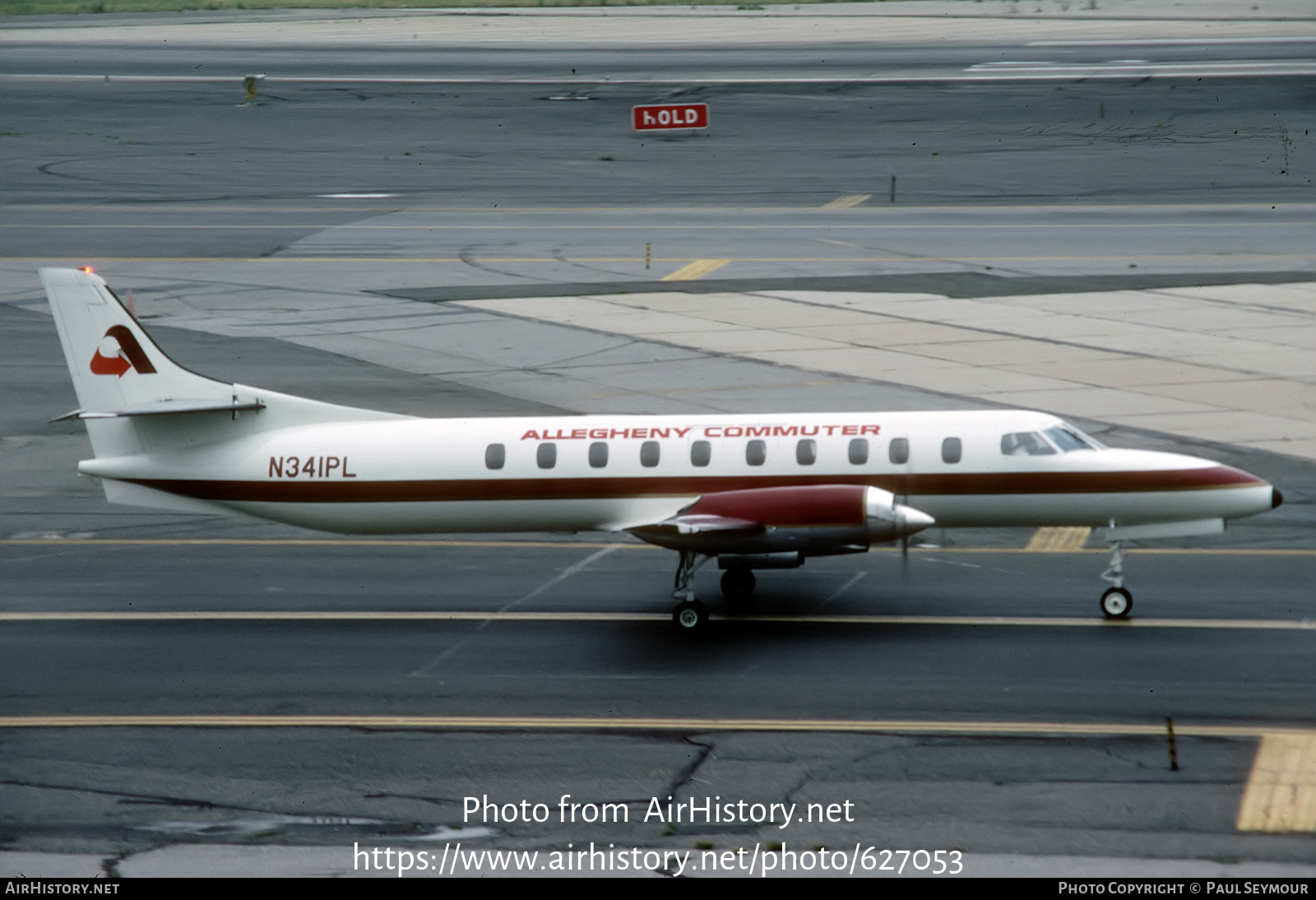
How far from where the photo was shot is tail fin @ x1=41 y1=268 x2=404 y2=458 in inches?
901

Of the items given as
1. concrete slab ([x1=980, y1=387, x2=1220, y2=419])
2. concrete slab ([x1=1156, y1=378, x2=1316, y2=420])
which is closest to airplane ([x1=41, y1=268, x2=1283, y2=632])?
concrete slab ([x1=980, y1=387, x2=1220, y2=419])

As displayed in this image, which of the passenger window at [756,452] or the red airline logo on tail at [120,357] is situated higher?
the red airline logo on tail at [120,357]

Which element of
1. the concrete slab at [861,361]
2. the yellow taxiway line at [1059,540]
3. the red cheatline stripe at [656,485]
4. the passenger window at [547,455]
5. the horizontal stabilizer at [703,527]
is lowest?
the yellow taxiway line at [1059,540]

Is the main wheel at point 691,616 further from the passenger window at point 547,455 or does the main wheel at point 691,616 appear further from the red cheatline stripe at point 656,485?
the passenger window at point 547,455

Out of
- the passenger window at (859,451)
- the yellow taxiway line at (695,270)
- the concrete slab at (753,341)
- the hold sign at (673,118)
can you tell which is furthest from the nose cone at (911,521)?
the hold sign at (673,118)

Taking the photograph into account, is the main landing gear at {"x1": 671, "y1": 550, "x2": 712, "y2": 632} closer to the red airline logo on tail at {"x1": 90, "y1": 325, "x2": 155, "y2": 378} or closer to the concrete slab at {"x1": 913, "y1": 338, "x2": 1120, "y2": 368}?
the red airline logo on tail at {"x1": 90, "y1": 325, "x2": 155, "y2": 378}

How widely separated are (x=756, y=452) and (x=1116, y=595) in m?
5.44

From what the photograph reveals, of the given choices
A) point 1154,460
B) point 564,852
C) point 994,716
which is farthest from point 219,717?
point 1154,460

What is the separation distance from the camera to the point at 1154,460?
21.8m

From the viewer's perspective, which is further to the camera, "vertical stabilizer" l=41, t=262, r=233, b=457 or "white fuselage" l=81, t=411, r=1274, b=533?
"vertical stabilizer" l=41, t=262, r=233, b=457

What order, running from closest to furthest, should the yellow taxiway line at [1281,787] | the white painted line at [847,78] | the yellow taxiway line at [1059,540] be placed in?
the yellow taxiway line at [1281,787] < the yellow taxiway line at [1059,540] < the white painted line at [847,78]

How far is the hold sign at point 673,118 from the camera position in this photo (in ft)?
244
